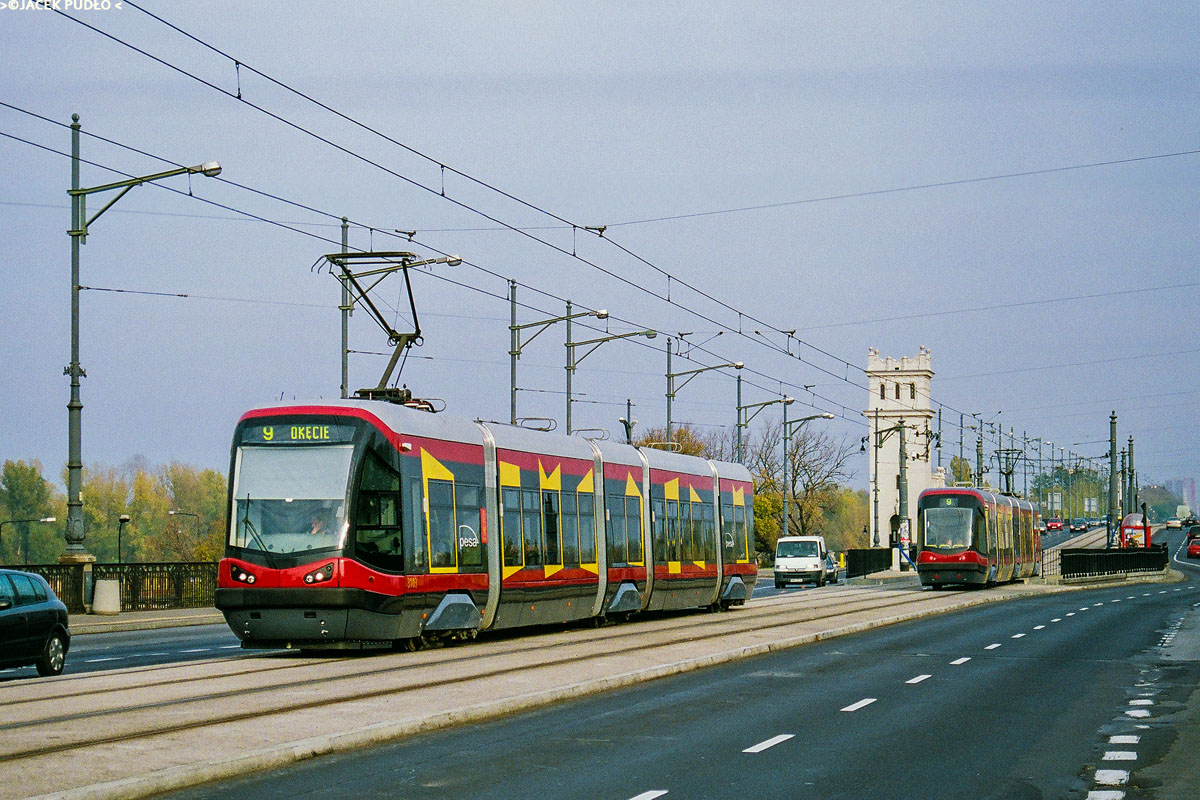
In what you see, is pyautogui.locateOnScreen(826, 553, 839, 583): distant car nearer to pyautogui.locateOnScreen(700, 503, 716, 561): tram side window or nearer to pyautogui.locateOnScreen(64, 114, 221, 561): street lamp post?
pyautogui.locateOnScreen(700, 503, 716, 561): tram side window

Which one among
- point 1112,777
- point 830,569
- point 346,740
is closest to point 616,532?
point 346,740


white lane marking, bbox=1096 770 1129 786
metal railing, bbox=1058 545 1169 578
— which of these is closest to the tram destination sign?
white lane marking, bbox=1096 770 1129 786

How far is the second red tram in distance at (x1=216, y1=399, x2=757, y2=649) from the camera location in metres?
18.9

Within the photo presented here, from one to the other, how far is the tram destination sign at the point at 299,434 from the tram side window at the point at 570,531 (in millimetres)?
6692

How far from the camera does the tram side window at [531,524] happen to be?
23.7 meters

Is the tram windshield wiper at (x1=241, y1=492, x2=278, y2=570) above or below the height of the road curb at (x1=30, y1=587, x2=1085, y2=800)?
above

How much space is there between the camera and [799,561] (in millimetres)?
60281

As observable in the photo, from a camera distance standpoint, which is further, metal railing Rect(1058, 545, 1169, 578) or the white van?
metal railing Rect(1058, 545, 1169, 578)

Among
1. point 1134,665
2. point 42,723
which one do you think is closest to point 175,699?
point 42,723

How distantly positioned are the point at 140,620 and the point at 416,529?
1358 cm

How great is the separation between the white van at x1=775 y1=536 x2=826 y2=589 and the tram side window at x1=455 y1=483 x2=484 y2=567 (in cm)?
3888

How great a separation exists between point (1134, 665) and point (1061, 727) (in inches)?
308

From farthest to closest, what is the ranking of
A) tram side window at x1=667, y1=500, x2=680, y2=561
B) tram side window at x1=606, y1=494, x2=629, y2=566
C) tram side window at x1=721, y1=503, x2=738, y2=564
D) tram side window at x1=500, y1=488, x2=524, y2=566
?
1. tram side window at x1=721, y1=503, x2=738, y2=564
2. tram side window at x1=667, y1=500, x2=680, y2=561
3. tram side window at x1=606, y1=494, x2=629, y2=566
4. tram side window at x1=500, y1=488, x2=524, y2=566

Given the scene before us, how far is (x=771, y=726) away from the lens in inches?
514
